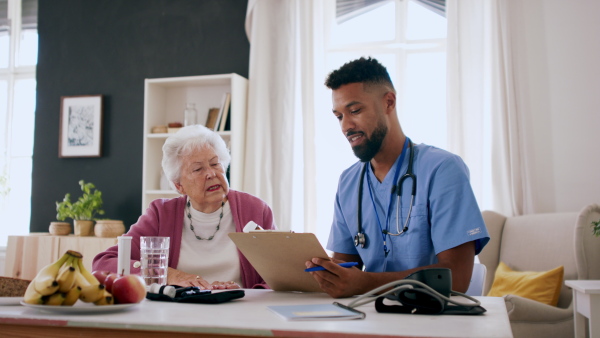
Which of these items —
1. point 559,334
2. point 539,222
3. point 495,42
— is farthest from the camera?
point 495,42

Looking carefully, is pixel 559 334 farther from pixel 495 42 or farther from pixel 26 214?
pixel 26 214

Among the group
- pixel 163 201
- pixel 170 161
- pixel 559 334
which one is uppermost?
pixel 170 161

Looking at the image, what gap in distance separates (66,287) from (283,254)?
595 mm

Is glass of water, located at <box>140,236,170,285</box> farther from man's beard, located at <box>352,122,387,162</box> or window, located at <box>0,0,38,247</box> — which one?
window, located at <box>0,0,38,247</box>

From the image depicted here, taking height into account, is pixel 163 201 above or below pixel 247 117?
below

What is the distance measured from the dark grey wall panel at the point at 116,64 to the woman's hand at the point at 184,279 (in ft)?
9.27

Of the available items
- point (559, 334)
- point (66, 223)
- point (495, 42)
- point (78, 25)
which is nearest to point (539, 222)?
point (559, 334)

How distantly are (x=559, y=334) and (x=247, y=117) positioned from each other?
8.54ft

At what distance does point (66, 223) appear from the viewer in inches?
183

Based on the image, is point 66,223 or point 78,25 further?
point 78,25

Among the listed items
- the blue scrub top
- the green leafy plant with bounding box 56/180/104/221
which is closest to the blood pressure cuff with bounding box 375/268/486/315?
the blue scrub top

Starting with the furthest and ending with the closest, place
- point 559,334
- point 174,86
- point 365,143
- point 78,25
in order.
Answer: point 78,25, point 174,86, point 559,334, point 365,143

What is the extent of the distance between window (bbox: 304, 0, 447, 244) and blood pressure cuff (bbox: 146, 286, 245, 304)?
2.88 metres

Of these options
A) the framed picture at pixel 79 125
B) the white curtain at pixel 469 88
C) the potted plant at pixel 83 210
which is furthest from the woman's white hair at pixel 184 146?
the framed picture at pixel 79 125
